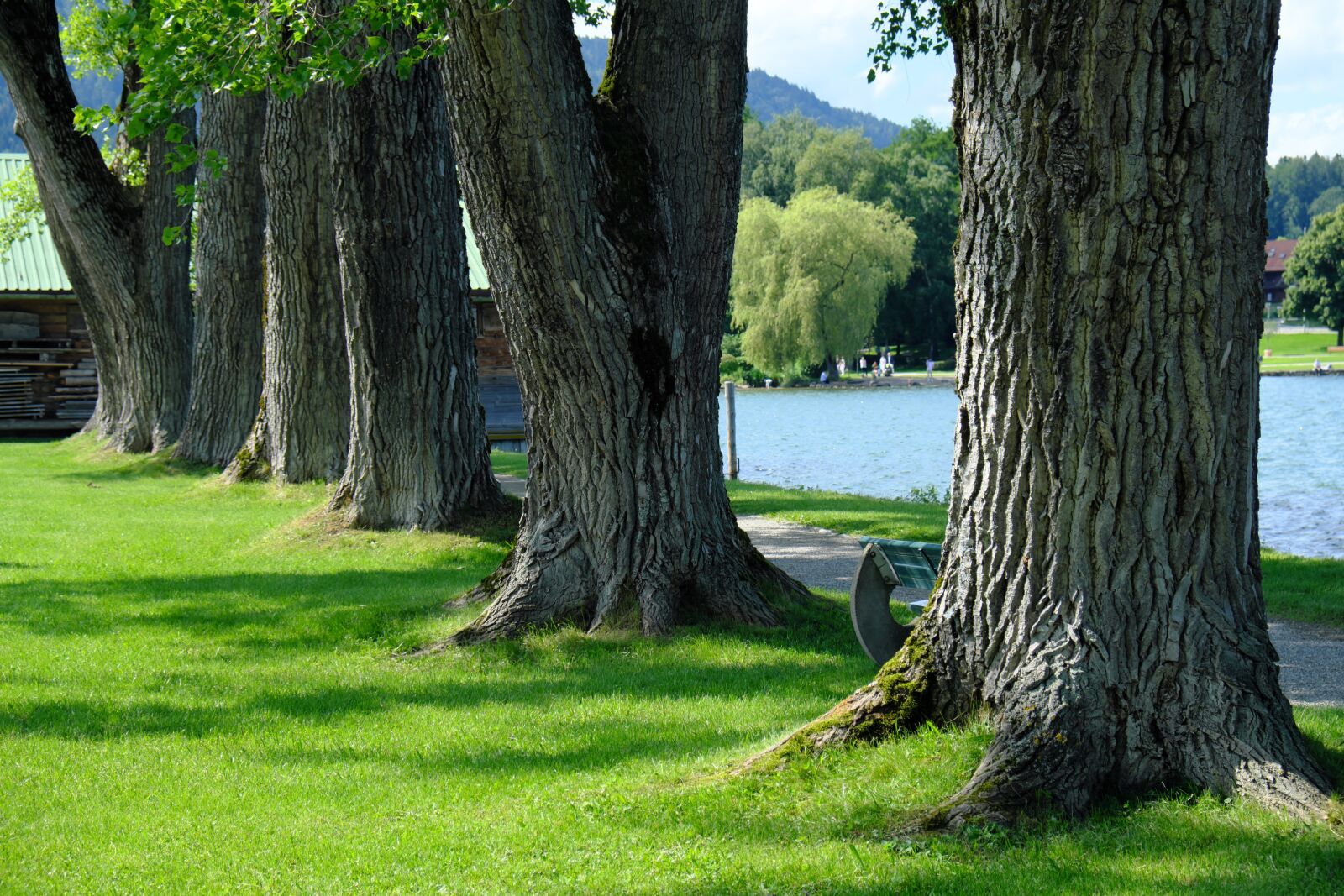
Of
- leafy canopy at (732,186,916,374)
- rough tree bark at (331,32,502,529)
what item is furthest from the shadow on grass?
leafy canopy at (732,186,916,374)

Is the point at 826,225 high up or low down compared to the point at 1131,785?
up

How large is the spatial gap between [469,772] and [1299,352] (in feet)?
343

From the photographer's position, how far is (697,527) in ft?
25.6

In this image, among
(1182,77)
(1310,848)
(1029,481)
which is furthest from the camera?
(1029,481)

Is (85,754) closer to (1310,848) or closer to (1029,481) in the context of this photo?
(1029,481)

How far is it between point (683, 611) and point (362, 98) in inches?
221

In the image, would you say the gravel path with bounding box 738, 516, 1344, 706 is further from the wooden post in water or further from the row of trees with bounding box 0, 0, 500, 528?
the wooden post in water

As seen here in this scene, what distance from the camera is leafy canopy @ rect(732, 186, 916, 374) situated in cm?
5762

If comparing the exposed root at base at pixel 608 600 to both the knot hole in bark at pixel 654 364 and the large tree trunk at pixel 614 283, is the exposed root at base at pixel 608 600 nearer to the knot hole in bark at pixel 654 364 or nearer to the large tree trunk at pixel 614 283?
the large tree trunk at pixel 614 283

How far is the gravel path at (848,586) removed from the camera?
22.3 feet

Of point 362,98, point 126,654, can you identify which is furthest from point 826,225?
point 126,654

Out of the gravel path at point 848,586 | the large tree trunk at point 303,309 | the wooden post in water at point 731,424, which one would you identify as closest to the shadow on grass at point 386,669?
the gravel path at point 848,586

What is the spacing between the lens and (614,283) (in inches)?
293

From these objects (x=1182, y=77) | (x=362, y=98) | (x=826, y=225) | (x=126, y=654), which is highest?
(x=826, y=225)
